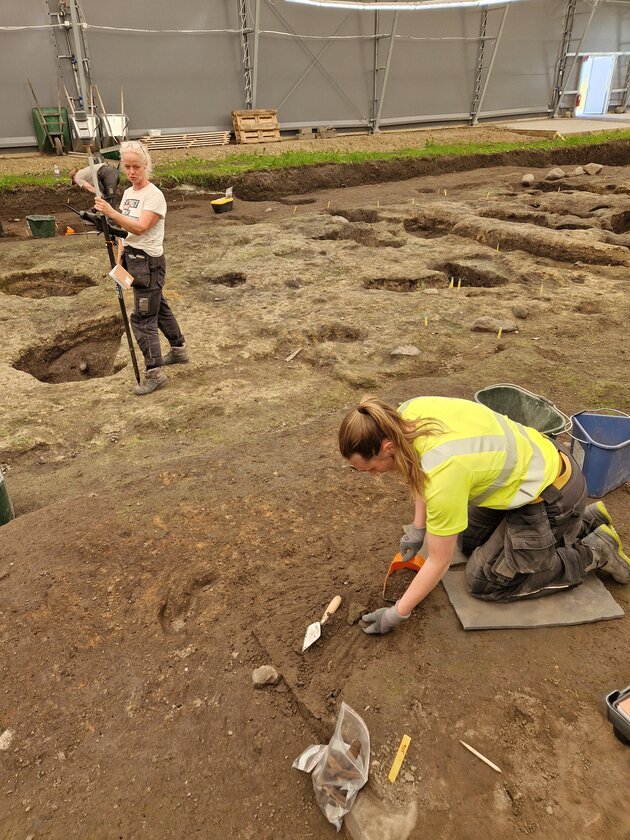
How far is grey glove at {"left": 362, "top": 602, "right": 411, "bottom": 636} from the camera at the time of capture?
2.44 m

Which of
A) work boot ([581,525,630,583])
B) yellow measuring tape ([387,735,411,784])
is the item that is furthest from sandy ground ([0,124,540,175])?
yellow measuring tape ([387,735,411,784])

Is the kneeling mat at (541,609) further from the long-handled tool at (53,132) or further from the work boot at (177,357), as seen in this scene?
the long-handled tool at (53,132)

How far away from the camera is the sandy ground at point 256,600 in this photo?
6.75 ft

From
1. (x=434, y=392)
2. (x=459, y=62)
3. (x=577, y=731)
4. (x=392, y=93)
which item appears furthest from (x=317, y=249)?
(x=459, y=62)

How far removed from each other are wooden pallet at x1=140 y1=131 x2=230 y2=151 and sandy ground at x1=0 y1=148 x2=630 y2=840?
10581 millimetres

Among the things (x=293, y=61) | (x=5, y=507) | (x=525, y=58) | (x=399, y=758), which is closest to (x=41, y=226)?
(x=5, y=507)

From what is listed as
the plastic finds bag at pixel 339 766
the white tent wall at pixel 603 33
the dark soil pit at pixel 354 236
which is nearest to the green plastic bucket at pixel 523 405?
the plastic finds bag at pixel 339 766

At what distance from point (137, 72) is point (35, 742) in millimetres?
16678

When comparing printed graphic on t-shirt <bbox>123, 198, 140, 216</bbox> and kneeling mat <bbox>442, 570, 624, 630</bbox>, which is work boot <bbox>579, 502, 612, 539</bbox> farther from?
printed graphic on t-shirt <bbox>123, 198, 140, 216</bbox>

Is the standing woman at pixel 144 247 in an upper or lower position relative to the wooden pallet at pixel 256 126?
lower

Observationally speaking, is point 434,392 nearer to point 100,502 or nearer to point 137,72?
point 100,502

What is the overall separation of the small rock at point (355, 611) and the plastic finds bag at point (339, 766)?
1.68 ft

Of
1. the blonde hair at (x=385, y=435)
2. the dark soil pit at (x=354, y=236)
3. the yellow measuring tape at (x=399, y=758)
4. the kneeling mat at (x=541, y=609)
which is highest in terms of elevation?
the blonde hair at (x=385, y=435)

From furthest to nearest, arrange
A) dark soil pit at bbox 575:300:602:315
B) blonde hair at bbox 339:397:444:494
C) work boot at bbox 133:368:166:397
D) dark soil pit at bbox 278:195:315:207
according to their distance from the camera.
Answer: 1. dark soil pit at bbox 278:195:315:207
2. dark soil pit at bbox 575:300:602:315
3. work boot at bbox 133:368:166:397
4. blonde hair at bbox 339:397:444:494
